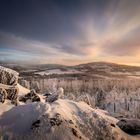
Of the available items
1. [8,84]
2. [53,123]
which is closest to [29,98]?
[8,84]

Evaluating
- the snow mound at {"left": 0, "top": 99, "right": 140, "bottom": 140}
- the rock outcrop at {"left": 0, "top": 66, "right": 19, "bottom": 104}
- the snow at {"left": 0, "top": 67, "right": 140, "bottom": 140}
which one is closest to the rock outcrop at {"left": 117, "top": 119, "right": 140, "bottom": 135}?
the snow at {"left": 0, "top": 67, "right": 140, "bottom": 140}

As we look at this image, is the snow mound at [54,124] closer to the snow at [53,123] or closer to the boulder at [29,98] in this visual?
the snow at [53,123]

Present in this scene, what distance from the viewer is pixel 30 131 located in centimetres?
1481

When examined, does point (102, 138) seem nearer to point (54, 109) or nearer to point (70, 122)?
point (70, 122)

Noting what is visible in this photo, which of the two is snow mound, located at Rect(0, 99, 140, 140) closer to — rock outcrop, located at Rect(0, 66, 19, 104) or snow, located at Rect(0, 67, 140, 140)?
snow, located at Rect(0, 67, 140, 140)

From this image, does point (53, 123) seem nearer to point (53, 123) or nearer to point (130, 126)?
point (53, 123)

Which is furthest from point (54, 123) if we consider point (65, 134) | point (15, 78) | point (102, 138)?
point (15, 78)

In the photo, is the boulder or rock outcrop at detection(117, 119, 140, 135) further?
the boulder

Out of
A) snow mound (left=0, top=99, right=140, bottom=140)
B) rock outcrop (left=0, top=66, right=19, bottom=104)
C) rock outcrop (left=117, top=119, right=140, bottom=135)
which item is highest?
rock outcrop (left=0, top=66, right=19, bottom=104)

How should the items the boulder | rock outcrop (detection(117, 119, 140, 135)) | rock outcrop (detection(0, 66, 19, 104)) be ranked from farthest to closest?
the boulder < rock outcrop (detection(117, 119, 140, 135)) < rock outcrop (detection(0, 66, 19, 104))

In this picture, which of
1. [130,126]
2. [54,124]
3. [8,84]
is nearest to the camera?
[54,124]

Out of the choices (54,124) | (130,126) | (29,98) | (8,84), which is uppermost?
(8,84)

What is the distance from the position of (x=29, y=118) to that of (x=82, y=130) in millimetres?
3972

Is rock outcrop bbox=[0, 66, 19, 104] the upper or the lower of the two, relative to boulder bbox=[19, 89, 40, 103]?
upper
